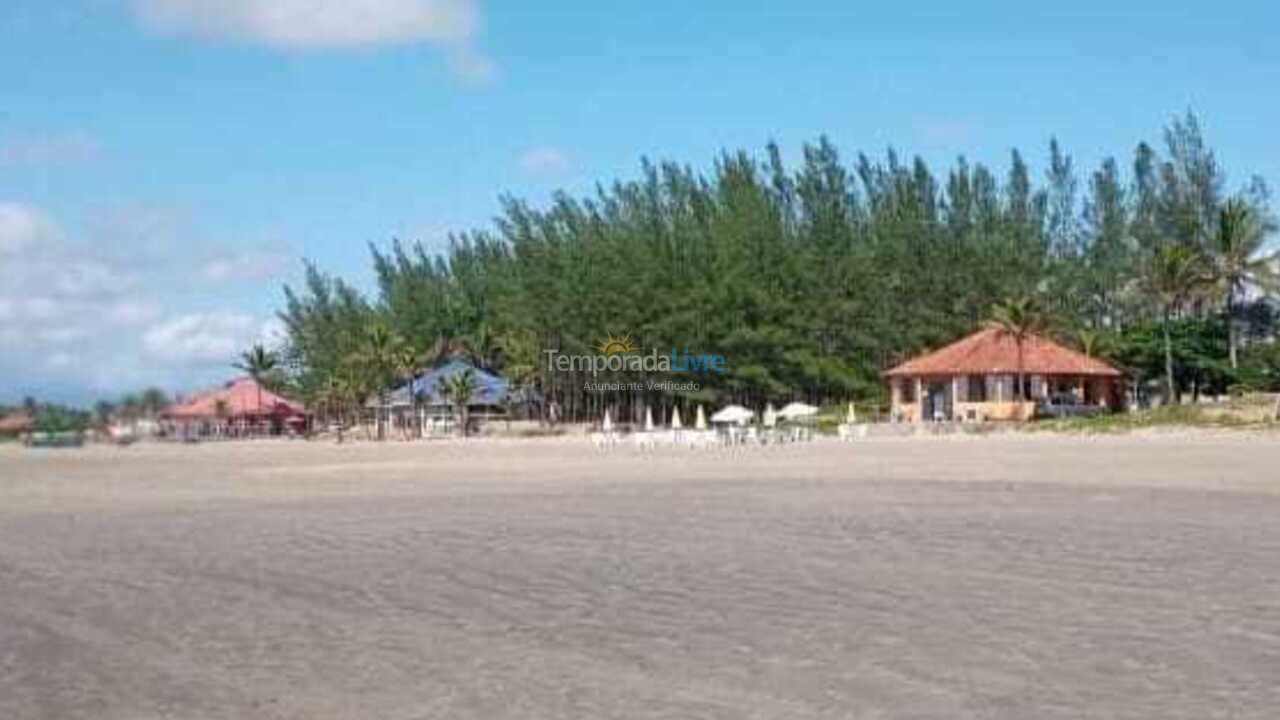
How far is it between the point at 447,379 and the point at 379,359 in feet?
21.7

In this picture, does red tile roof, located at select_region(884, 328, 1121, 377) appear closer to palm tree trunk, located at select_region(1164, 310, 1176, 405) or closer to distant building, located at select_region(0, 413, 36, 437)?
palm tree trunk, located at select_region(1164, 310, 1176, 405)

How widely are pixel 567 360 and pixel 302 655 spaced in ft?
256

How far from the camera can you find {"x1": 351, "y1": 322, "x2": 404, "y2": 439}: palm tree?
94938mm

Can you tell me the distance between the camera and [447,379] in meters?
90.5

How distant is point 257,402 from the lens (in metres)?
109

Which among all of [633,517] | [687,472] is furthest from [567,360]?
[633,517]

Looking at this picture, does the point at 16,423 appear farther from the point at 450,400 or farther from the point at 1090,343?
the point at 1090,343

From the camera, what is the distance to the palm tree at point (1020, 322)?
70.5 m

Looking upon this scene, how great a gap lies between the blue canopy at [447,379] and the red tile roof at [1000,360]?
26.3m

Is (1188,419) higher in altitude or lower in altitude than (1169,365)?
lower

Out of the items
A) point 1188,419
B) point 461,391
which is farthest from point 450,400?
point 1188,419

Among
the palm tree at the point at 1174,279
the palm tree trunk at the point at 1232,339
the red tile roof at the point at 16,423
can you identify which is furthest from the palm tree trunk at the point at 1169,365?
the red tile roof at the point at 16,423

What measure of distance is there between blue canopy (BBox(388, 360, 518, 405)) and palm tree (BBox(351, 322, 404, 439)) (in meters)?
1.17

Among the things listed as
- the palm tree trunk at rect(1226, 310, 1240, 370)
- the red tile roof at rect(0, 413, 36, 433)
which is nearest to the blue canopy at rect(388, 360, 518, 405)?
the red tile roof at rect(0, 413, 36, 433)
